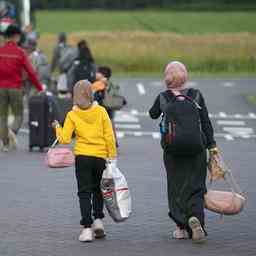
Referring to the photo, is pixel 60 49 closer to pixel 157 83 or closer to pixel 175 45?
pixel 157 83

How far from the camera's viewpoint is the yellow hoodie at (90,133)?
33.1 ft

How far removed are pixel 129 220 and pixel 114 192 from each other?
1294 millimetres

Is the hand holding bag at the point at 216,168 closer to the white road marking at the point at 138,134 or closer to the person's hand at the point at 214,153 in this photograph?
the person's hand at the point at 214,153

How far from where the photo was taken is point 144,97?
116 ft

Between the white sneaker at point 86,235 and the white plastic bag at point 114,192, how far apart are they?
0.83 feet

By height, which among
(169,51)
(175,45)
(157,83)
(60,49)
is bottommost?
(175,45)

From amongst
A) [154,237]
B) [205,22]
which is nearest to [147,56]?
[205,22]

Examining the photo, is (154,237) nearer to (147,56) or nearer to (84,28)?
(147,56)

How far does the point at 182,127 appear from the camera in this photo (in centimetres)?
988

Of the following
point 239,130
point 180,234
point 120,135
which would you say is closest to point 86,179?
point 180,234

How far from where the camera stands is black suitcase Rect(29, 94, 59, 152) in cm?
1844

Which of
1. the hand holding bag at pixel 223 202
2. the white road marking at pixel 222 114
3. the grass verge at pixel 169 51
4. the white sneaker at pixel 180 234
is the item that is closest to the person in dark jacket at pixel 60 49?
the white road marking at pixel 222 114

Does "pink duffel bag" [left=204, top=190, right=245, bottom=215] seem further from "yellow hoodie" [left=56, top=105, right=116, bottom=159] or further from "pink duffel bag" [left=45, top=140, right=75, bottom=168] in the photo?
"pink duffel bag" [left=45, top=140, right=75, bottom=168]

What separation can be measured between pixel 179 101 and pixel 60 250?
1.62 metres
